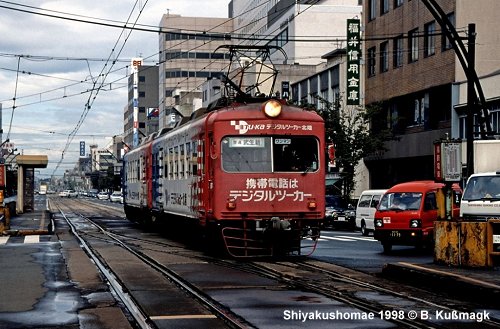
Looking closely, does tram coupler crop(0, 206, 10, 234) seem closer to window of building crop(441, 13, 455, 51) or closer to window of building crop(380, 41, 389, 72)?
window of building crop(441, 13, 455, 51)

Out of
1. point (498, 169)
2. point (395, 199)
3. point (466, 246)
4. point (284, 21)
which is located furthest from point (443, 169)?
point (284, 21)

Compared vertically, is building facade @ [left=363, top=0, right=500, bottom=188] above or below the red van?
above

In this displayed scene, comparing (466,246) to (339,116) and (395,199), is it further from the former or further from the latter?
(339,116)

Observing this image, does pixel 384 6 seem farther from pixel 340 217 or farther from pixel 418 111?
pixel 340 217

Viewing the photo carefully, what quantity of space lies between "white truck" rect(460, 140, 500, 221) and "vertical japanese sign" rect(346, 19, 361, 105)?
28522 millimetres

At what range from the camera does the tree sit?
152 ft

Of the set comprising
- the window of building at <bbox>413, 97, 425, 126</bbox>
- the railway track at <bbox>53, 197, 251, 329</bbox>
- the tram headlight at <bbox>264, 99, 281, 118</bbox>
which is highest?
the window of building at <bbox>413, 97, 425, 126</bbox>

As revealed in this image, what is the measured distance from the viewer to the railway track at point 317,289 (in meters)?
10.5

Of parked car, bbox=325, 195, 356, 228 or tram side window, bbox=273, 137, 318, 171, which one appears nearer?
tram side window, bbox=273, 137, 318, 171

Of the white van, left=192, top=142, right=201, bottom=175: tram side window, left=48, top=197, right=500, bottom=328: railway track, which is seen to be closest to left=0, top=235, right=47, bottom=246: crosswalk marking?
left=48, top=197, right=500, bottom=328: railway track

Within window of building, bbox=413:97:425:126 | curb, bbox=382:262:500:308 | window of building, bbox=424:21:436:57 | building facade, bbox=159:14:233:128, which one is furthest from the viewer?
building facade, bbox=159:14:233:128

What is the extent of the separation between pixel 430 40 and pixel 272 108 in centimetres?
2655

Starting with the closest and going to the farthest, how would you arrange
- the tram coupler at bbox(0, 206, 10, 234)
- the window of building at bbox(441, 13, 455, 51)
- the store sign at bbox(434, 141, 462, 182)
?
the store sign at bbox(434, 141, 462, 182)
the tram coupler at bbox(0, 206, 10, 234)
the window of building at bbox(441, 13, 455, 51)

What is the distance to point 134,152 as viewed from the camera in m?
36.7
